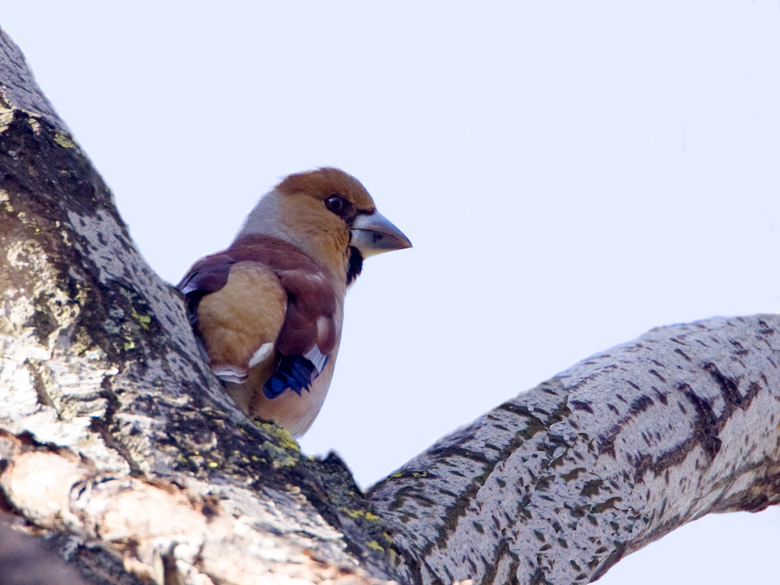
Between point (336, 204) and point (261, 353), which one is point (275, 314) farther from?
point (336, 204)

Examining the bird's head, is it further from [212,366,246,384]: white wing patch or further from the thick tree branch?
[212,366,246,384]: white wing patch

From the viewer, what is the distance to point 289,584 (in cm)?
115

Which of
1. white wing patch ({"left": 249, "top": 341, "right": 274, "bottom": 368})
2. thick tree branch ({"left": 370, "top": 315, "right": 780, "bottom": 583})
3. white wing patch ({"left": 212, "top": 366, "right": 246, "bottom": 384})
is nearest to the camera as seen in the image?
thick tree branch ({"left": 370, "top": 315, "right": 780, "bottom": 583})

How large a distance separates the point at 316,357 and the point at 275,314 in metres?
0.32

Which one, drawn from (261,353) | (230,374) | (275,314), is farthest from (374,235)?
(230,374)

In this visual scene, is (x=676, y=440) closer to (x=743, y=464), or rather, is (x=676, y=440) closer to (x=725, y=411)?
(x=725, y=411)

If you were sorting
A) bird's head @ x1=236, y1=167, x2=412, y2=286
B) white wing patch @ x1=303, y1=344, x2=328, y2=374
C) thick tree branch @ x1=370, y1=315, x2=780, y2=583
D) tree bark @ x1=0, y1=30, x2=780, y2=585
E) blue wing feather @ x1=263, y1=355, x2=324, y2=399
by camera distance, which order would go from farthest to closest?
bird's head @ x1=236, y1=167, x2=412, y2=286 → white wing patch @ x1=303, y1=344, x2=328, y2=374 → blue wing feather @ x1=263, y1=355, x2=324, y2=399 → thick tree branch @ x1=370, y1=315, x2=780, y2=583 → tree bark @ x1=0, y1=30, x2=780, y2=585

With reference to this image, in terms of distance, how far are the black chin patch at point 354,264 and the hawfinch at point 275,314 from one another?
0.17 meters

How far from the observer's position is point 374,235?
4270mm

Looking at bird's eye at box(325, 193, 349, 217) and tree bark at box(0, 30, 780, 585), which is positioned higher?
bird's eye at box(325, 193, 349, 217)

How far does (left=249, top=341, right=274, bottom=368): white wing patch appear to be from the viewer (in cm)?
244

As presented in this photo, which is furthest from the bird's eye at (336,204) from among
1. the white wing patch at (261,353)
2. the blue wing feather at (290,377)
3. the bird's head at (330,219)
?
the white wing patch at (261,353)

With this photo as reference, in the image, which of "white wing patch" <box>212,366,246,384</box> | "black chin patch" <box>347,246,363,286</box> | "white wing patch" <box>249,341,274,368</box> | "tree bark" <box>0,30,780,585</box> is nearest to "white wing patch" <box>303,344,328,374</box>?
"white wing patch" <box>249,341,274,368</box>

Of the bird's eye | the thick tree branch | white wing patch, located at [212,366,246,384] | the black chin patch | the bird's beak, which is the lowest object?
the thick tree branch
